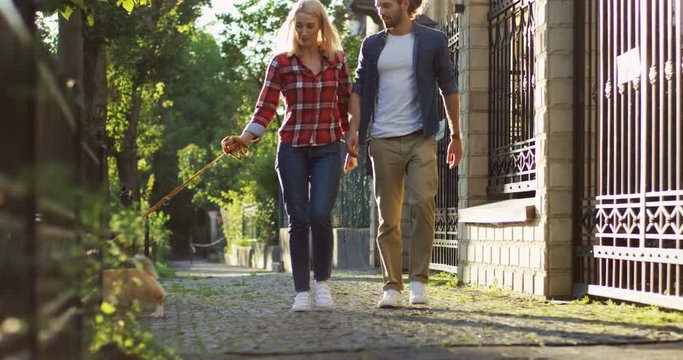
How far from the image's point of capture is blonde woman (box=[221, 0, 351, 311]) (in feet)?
21.7

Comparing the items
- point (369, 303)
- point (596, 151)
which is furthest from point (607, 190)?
point (369, 303)

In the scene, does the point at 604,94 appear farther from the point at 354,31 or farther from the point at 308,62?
the point at 354,31

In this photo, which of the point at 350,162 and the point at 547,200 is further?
the point at 547,200

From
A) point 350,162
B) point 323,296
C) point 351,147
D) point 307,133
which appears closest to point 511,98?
point 350,162

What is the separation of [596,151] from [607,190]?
35cm

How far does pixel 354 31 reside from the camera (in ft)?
114

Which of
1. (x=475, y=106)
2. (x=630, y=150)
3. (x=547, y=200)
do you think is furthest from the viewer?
(x=475, y=106)

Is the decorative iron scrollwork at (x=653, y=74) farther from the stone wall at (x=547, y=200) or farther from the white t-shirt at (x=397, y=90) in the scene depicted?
the white t-shirt at (x=397, y=90)

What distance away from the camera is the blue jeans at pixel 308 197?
21.7 feet

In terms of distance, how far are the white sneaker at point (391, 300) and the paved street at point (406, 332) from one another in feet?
0.53

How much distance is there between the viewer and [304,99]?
6652 mm

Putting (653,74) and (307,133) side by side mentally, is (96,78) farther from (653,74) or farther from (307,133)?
(653,74)

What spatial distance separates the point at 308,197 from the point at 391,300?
2.89ft

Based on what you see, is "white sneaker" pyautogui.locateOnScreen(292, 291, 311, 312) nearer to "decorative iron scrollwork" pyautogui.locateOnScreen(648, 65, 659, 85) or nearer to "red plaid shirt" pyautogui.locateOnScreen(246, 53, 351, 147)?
"red plaid shirt" pyautogui.locateOnScreen(246, 53, 351, 147)
